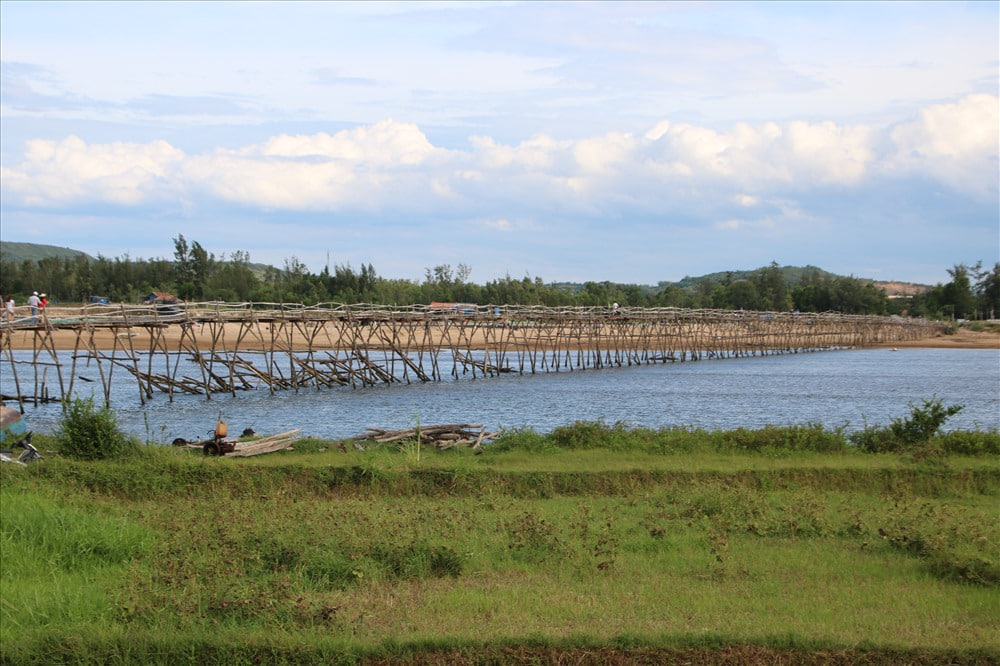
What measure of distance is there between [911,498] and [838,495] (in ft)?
3.00

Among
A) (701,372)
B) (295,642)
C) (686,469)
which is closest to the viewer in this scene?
(295,642)

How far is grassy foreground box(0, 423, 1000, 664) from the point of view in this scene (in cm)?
642

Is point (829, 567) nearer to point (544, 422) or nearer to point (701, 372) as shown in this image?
point (544, 422)

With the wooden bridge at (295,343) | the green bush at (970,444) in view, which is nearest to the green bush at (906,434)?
the green bush at (970,444)

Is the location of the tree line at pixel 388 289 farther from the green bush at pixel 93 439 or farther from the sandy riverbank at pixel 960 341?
the green bush at pixel 93 439

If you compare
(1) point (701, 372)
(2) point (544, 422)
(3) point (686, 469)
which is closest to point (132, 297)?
(1) point (701, 372)

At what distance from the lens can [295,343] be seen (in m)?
64.6

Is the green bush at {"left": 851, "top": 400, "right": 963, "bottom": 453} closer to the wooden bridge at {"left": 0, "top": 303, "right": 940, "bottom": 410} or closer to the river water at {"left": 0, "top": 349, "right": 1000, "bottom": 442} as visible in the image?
the river water at {"left": 0, "top": 349, "right": 1000, "bottom": 442}

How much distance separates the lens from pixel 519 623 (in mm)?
6609

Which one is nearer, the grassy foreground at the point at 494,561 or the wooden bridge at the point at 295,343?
the grassy foreground at the point at 494,561

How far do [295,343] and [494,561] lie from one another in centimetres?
5843

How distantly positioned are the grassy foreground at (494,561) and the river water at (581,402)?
10.6 ft

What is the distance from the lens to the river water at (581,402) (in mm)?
23844

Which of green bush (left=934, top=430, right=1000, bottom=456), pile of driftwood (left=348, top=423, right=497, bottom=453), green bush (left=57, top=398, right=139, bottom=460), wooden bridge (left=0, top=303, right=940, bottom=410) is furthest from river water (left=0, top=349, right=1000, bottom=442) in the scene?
green bush (left=934, top=430, right=1000, bottom=456)
